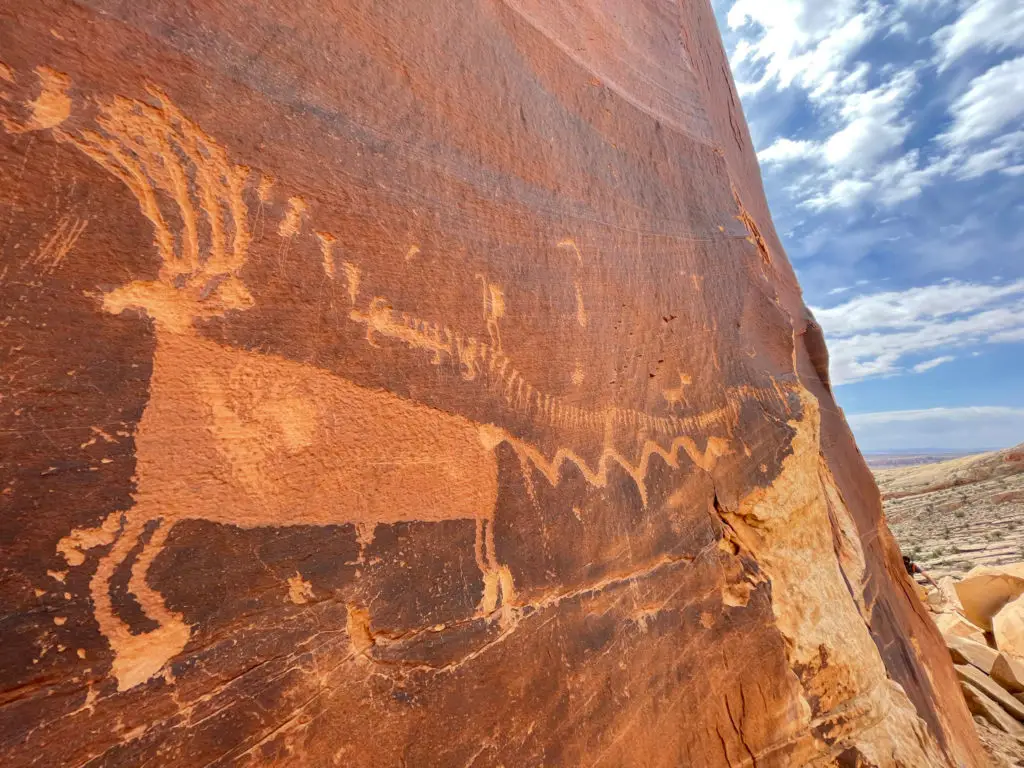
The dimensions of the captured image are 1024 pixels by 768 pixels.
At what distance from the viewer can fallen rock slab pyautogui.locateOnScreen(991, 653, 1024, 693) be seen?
5512mm

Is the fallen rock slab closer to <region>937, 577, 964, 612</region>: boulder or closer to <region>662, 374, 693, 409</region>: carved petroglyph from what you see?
<region>937, 577, 964, 612</region>: boulder

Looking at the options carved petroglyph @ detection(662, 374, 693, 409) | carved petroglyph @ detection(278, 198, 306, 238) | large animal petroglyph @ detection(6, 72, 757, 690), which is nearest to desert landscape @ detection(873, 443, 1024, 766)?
carved petroglyph @ detection(662, 374, 693, 409)

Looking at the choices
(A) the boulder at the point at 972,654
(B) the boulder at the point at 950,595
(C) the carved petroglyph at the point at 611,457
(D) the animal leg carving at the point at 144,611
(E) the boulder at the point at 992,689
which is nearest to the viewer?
(D) the animal leg carving at the point at 144,611

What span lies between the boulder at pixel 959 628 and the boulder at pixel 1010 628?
0.17 metres

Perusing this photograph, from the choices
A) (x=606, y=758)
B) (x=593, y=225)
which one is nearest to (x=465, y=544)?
(x=606, y=758)

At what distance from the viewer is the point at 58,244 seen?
1.19 meters

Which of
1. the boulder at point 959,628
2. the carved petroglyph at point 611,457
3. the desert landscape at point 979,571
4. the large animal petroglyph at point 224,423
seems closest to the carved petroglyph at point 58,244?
the large animal petroglyph at point 224,423

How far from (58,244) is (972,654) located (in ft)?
28.0

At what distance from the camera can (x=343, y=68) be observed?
70.2 inches

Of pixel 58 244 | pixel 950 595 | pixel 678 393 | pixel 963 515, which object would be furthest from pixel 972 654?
pixel 963 515

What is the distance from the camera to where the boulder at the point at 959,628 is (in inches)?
269

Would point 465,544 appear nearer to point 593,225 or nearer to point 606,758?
point 606,758

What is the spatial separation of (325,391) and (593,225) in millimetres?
1528

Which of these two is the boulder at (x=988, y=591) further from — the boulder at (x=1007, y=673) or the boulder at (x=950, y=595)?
the boulder at (x=1007, y=673)
